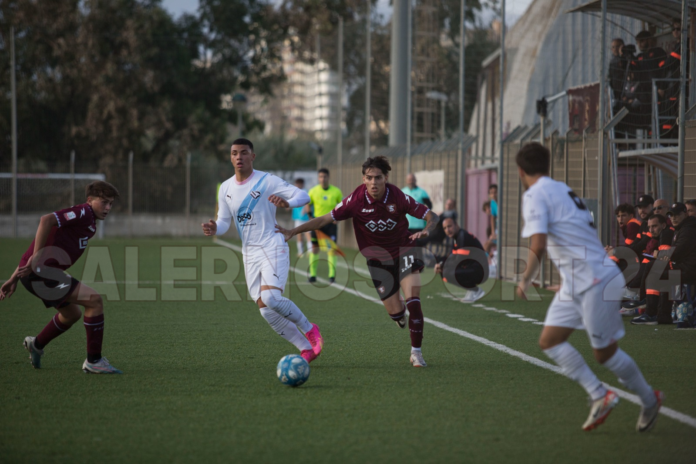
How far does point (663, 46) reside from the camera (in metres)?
13.1

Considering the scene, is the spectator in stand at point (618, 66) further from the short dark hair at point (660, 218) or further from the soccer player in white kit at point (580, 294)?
the soccer player in white kit at point (580, 294)

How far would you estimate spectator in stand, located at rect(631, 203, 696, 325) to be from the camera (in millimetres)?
9555

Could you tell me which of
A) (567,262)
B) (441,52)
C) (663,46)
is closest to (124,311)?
(567,262)

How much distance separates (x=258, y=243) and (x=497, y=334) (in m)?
3.65

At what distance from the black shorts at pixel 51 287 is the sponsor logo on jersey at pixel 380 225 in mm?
2841

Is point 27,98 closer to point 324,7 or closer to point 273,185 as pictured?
point 324,7

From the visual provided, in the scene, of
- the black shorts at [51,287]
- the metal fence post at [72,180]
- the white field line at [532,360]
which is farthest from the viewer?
the metal fence post at [72,180]

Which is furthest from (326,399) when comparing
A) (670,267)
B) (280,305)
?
(670,267)

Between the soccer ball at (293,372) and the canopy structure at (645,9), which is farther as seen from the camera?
the canopy structure at (645,9)

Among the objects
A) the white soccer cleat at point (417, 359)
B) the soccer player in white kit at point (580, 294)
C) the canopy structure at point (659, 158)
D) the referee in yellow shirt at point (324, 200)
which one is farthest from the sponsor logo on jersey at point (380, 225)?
the referee in yellow shirt at point (324, 200)

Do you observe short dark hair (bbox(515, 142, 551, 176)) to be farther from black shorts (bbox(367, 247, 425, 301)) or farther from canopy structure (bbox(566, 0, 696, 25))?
canopy structure (bbox(566, 0, 696, 25))

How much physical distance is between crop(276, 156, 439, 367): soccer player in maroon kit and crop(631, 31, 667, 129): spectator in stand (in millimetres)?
6660

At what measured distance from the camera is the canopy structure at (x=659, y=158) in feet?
38.8

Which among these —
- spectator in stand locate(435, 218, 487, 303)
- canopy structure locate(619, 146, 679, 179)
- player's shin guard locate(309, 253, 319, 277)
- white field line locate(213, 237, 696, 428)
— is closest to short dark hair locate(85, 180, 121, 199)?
white field line locate(213, 237, 696, 428)
